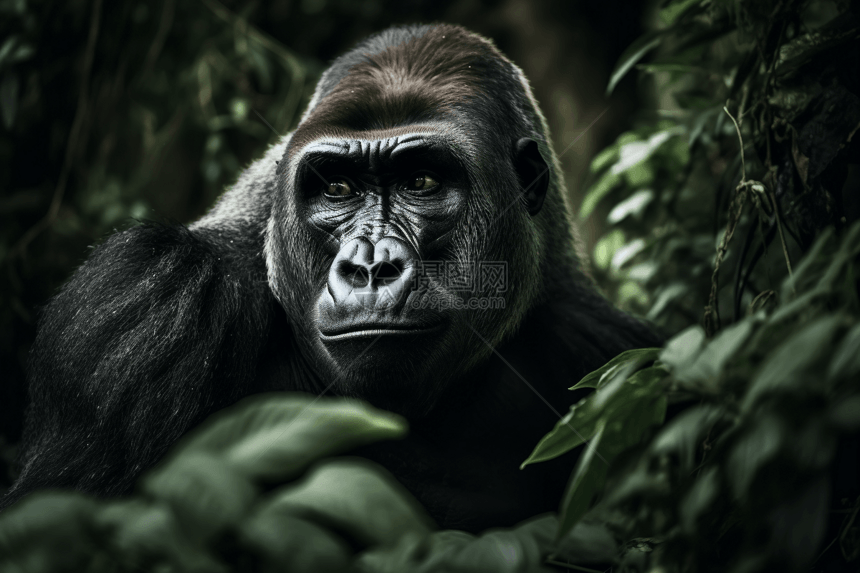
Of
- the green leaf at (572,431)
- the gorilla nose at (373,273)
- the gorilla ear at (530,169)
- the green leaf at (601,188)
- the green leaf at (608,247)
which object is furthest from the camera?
the green leaf at (608,247)

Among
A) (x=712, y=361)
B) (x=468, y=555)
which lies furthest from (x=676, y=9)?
(x=468, y=555)

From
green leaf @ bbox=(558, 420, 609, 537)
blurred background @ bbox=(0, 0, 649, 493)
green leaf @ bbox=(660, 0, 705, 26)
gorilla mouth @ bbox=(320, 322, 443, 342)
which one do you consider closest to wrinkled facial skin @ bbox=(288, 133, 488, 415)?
gorilla mouth @ bbox=(320, 322, 443, 342)

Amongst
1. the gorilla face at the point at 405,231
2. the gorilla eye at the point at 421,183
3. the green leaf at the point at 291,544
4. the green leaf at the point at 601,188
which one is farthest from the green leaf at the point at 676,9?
the green leaf at the point at 291,544

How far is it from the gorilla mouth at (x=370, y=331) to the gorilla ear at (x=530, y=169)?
909 millimetres

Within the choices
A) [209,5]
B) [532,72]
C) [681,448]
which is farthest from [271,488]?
[532,72]

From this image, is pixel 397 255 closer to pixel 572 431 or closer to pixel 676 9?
pixel 572 431

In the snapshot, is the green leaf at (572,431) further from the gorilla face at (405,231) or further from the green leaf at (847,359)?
the gorilla face at (405,231)

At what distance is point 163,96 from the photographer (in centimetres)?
561

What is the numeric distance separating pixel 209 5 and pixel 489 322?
396 cm

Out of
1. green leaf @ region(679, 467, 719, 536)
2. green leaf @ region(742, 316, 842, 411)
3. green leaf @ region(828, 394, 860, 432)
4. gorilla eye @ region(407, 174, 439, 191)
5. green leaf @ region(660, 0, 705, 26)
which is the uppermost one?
green leaf @ region(660, 0, 705, 26)

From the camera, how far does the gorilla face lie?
237 centimetres

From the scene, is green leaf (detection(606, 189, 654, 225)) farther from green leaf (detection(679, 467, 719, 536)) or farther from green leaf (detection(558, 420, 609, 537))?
green leaf (detection(679, 467, 719, 536))

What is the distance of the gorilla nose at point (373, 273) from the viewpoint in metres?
2.31

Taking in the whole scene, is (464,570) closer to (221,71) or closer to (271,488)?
(271,488)
